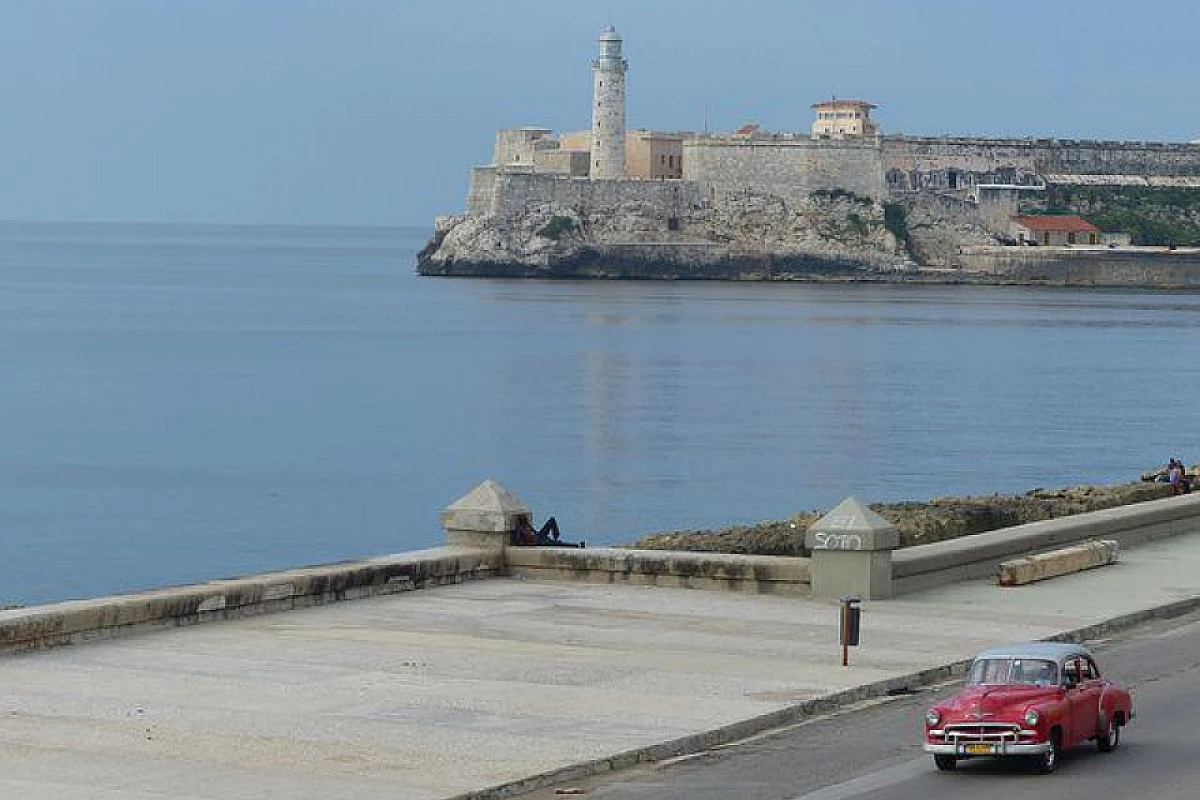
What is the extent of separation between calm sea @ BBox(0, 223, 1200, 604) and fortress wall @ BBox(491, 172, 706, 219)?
17555 mm

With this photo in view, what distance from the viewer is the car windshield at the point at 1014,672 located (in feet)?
51.0

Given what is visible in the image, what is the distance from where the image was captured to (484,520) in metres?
24.6

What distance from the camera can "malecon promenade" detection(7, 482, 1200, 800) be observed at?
1512 cm

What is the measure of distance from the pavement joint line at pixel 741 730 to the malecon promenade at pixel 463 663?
21 millimetres

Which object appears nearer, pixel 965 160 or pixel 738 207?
pixel 738 207

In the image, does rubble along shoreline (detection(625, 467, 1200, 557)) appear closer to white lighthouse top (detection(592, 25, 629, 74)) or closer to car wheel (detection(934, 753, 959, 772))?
car wheel (detection(934, 753, 959, 772))

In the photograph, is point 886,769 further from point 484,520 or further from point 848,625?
point 484,520

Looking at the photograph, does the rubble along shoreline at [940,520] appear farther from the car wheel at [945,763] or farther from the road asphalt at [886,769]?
the car wheel at [945,763]

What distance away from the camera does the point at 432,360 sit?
352ft

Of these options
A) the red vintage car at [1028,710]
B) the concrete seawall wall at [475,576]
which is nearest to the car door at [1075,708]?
the red vintage car at [1028,710]

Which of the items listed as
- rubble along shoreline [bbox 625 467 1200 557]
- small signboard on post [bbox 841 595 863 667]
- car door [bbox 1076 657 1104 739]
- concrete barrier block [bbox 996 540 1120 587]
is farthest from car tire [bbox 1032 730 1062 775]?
rubble along shoreline [bbox 625 467 1200 557]

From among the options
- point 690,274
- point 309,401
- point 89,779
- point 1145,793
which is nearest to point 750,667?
point 1145,793

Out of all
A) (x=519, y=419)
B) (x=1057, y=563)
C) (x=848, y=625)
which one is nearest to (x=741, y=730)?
(x=848, y=625)

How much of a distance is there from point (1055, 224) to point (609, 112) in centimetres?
3970
